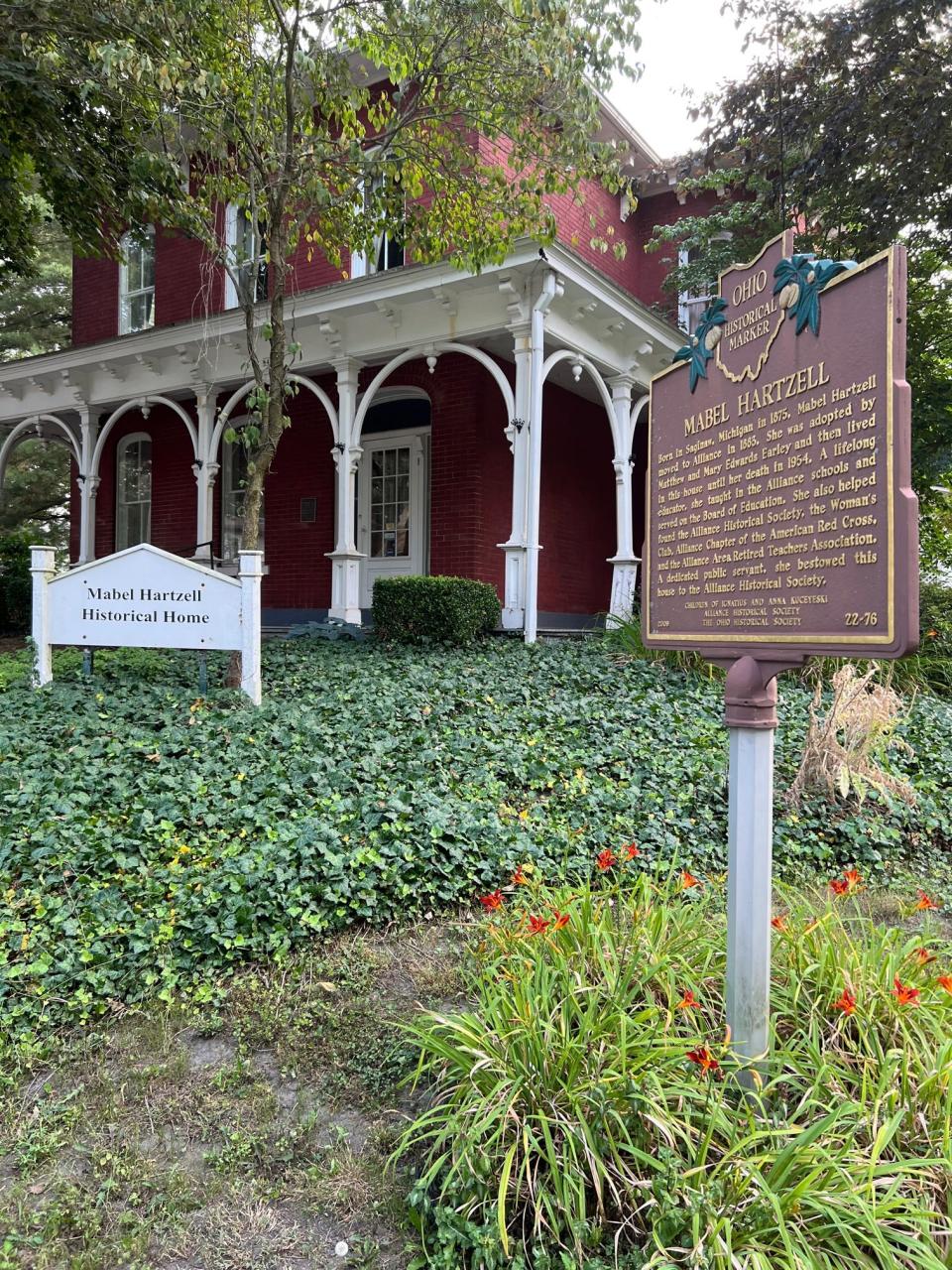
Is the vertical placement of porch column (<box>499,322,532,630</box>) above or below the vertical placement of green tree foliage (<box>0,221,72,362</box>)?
below

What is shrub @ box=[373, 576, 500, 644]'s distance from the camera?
29.8ft

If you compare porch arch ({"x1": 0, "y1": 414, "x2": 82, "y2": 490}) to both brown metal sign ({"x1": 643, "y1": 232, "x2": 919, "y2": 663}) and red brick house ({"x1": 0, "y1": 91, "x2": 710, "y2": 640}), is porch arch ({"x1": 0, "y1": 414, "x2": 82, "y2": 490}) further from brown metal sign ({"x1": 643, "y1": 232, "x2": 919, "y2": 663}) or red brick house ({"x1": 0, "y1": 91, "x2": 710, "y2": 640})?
brown metal sign ({"x1": 643, "y1": 232, "x2": 919, "y2": 663})

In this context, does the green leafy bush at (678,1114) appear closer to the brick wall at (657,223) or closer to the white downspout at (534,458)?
the white downspout at (534,458)

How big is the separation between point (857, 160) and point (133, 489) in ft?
41.7

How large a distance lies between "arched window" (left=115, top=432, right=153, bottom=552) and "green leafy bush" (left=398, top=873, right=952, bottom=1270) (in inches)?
575

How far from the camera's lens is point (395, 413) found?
41.8 ft

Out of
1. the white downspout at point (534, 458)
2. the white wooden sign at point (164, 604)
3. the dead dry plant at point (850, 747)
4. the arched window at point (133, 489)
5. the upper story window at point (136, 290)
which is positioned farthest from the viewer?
the arched window at point (133, 489)

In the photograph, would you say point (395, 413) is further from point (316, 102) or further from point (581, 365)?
point (316, 102)

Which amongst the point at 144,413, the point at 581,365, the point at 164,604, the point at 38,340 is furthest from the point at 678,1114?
the point at 38,340

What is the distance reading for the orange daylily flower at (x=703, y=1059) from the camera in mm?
2068

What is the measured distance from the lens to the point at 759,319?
2.51m

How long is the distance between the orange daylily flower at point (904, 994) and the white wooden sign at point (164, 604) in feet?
16.1

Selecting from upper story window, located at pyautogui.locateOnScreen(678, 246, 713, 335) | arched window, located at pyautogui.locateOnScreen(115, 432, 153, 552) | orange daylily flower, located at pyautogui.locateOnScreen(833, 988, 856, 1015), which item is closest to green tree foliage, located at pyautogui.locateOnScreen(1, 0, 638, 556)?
orange daylily flower, located at pyautogui.locateOnScreen(833, 988, 856, 1015)

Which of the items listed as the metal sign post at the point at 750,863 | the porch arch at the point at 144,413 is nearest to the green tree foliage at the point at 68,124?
the porch arch at the point at 144,413
